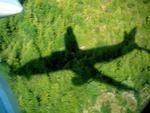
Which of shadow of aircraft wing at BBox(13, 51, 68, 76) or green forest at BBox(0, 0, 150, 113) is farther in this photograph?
shadow of aircraft wing at BBox(13, 51, 68, 76)

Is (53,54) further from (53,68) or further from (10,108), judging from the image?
(10,108)

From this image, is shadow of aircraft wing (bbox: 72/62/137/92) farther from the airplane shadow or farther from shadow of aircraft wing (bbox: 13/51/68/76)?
shadow of aircraft wing (bbox: 13/51/68/76)

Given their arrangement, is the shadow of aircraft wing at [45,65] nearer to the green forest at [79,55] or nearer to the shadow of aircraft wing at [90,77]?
the green forest at [79,55]

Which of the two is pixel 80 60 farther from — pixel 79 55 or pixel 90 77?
pixel 90 77

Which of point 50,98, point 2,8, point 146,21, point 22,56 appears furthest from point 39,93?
point 2,8

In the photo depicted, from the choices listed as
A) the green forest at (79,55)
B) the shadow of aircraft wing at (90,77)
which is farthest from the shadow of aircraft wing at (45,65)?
the shadow of aircraft wing at (90,77)

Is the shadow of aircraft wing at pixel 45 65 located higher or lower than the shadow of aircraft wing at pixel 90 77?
higher

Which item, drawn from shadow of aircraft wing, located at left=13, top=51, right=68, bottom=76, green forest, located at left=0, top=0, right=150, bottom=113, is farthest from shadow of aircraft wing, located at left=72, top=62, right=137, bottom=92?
shadow of aircraft wing, located at left=13, top=51, right=68, bottom=76

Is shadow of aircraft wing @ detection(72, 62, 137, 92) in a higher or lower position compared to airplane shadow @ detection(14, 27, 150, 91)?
lower
